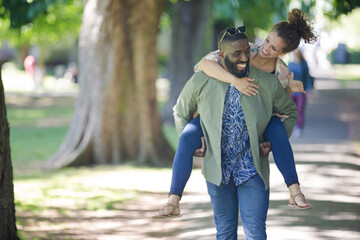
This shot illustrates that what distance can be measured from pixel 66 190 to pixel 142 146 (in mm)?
2490

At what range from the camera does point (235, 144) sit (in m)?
4.33

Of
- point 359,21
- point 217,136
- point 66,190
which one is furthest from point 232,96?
point 359,21

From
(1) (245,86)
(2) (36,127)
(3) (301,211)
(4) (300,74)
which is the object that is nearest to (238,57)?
(1) (245,86)

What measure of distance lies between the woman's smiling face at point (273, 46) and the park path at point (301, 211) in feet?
7.90

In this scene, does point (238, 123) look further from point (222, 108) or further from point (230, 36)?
point (230, 36)

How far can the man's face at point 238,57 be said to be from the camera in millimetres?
4184

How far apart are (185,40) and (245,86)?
1453 centimetres

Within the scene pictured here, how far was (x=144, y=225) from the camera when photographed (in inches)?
303

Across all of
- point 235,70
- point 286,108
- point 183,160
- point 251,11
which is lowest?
point 183,160

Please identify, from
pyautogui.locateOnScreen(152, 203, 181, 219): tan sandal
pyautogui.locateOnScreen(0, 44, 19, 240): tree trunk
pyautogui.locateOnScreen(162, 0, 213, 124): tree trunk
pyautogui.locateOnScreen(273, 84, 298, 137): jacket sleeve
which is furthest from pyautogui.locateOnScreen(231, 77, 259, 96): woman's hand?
pyautogui.locateOnScreen(162, 0, 213, 124): tree trunk

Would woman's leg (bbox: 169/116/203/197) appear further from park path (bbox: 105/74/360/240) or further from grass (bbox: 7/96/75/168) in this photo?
grass (bbox: 7/96/75/168)

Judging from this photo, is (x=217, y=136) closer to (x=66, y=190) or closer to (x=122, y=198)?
(x=122, y=198)

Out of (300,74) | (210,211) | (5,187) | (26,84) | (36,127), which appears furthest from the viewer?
(26,84)

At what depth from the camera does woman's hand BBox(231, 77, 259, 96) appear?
422 centimetres
